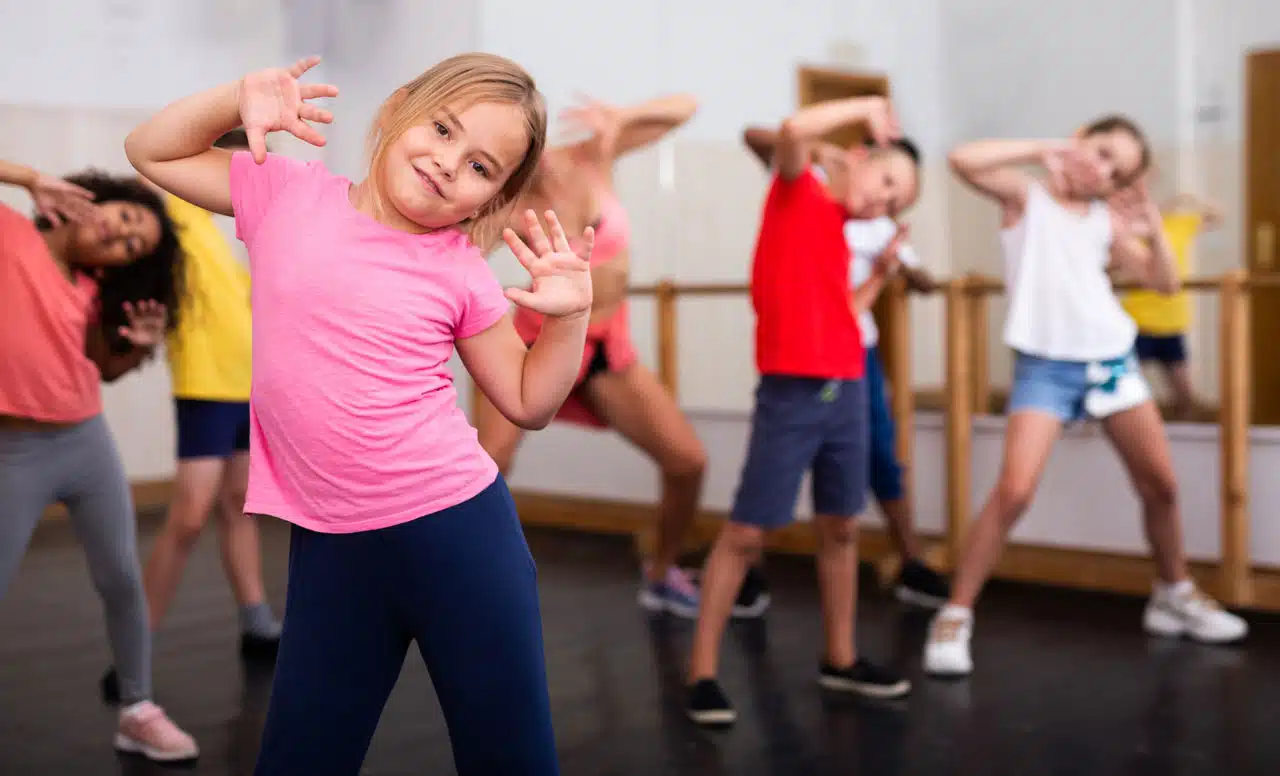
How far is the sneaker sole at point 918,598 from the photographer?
425 cm

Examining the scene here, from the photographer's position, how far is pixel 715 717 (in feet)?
9.83

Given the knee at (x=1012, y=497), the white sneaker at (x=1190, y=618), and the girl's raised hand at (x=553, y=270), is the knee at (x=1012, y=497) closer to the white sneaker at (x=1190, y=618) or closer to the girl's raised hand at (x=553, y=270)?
the white sneaker at (x=1190, y=618)

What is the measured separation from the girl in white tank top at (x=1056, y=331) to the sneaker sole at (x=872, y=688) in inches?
8.9

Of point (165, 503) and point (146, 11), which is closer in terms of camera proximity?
point (146, 11)

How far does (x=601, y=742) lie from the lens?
114 inches

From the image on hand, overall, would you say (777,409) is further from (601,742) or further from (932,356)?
(932,356)

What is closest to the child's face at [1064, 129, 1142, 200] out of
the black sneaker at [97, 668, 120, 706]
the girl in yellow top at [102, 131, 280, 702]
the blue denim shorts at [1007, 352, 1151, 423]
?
the blue denim shorts at [1007, 352, 1151, 423]

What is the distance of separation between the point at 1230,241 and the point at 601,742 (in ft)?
17.0

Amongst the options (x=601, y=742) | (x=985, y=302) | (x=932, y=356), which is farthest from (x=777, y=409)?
(x=932, y=356)

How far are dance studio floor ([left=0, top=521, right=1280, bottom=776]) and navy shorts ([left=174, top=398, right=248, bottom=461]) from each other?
57 cm

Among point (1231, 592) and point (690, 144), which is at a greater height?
point (690, 144)

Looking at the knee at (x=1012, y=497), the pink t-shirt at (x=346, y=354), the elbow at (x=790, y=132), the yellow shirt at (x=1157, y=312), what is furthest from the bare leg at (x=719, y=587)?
the yellow shirt at (x=1157, y=312)

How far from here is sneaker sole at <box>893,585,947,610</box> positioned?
13.9ft

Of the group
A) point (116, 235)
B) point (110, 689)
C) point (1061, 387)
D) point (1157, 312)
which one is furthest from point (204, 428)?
point (1157, 312)
